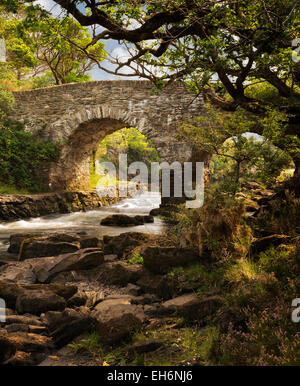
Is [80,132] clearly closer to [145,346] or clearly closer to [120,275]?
[120,275]

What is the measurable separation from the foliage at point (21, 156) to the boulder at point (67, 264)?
9267 mm

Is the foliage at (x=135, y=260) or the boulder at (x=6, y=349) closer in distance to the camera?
the boulder at (x=6, y=349)

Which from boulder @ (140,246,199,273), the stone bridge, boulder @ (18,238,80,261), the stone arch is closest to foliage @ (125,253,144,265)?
boulder @ (140,246,199,273)

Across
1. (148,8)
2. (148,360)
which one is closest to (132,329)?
(148,360)

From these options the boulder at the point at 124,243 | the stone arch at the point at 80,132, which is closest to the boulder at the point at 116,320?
the boulder at the point at 124,243

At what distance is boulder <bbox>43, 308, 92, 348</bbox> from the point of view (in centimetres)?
274

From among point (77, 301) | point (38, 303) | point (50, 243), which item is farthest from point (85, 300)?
point (50, 243)

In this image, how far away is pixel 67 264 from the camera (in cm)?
452

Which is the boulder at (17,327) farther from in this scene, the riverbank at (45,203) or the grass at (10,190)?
the grass at (10,190)

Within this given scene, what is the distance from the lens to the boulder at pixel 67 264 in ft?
14.4

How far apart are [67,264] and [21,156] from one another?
10.4m
